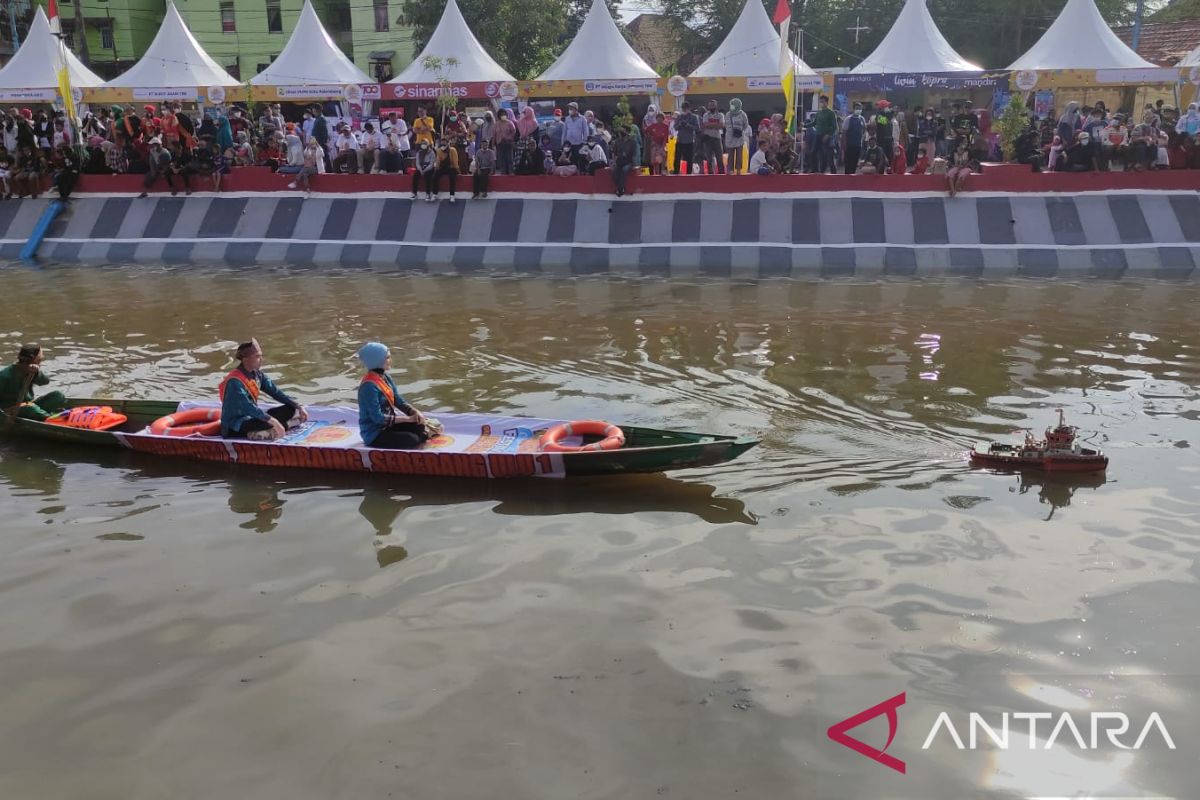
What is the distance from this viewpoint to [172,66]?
2867cm

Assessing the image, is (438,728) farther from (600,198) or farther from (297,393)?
(600,198)

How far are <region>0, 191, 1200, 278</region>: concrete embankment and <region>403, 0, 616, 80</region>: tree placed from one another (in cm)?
2083

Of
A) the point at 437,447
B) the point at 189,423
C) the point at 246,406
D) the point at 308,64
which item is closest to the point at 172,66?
the point at 308,64

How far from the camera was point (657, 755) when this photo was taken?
5.07 metres

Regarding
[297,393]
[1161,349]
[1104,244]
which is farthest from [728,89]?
[297,393]

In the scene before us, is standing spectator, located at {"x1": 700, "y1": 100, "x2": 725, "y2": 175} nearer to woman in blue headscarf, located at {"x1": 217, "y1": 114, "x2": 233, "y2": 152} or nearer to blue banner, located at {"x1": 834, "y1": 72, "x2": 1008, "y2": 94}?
blue banner, located at {"x1": 834, "y1": 72, "x2": 1008, "y2": 94}

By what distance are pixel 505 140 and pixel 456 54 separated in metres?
6.87

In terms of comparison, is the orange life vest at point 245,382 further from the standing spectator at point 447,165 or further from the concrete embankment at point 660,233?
the standing spectator at point 447,165

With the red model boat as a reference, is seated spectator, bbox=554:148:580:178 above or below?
above

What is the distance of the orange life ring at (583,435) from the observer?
327 inches

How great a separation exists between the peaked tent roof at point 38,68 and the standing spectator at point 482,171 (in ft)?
48.0

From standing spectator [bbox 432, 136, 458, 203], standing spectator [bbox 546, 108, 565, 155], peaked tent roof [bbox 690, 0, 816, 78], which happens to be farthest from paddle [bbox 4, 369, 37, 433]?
peaked tent roof [bbox 690, 0, 816, 78]

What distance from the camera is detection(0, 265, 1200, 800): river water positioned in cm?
506

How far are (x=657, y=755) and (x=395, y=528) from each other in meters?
3.48
